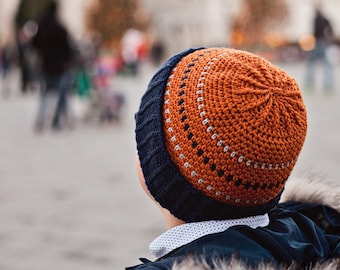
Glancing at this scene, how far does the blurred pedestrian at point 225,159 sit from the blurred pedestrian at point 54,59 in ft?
27.8

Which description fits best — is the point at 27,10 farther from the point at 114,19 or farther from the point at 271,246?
the point at 271,246

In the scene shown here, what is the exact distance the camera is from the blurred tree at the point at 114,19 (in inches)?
1630

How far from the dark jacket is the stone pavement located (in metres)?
0.38

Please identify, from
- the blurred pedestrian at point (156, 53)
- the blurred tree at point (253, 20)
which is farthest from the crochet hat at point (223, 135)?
the blurred tree at point (253, 20)

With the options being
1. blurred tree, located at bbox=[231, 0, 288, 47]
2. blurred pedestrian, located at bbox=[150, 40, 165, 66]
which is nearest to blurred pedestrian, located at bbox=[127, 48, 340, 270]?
blurred pedestrian, located at bbox=[150, 40, 165, 66]

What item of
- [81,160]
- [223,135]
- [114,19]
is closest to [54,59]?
[81,160]

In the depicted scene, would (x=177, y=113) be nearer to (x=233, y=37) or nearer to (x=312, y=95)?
(x=312, y=95)

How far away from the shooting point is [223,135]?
151 centimetres

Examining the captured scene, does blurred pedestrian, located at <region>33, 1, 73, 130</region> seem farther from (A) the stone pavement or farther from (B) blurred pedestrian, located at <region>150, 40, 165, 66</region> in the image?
(B) blurred pedestrian, located at <region>150, 40, 165, 66</region>

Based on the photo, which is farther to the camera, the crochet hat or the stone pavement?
the stone pavement

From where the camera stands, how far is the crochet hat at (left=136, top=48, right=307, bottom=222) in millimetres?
1514

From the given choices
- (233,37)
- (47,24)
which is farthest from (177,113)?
(233,37)

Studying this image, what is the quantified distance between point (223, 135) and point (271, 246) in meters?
0.23

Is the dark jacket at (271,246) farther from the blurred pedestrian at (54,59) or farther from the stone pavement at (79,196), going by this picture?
the blurred pedestrian at (54,59)
